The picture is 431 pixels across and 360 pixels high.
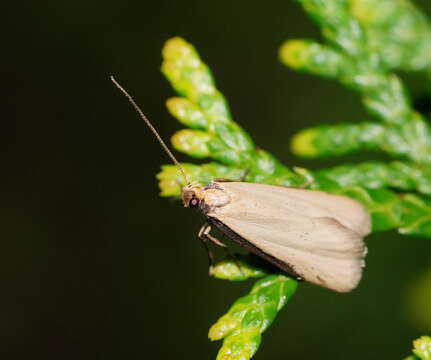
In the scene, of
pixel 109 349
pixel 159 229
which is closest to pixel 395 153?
pixel 159 229

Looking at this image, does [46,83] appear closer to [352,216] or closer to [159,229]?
[159,229]

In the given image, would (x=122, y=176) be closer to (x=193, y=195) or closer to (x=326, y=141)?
(x=193, y=195)

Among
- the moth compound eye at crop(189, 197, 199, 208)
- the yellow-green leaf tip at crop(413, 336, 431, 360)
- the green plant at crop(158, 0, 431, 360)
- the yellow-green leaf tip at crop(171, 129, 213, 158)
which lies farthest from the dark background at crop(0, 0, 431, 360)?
the yellow-green leaf tip at crop(413, 336, 431, 360)

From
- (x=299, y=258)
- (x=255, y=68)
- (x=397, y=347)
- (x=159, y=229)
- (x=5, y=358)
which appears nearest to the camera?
(x=299, y=258)

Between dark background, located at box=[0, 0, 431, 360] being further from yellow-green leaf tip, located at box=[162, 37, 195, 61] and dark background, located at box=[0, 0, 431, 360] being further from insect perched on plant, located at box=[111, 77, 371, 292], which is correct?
yellow-green leaf tip, located at box=[162, 37, 195, 61]

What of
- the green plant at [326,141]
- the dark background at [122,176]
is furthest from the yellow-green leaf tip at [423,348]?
the dark background at [122,176]

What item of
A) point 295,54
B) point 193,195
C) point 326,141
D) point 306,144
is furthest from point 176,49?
point 326,141
